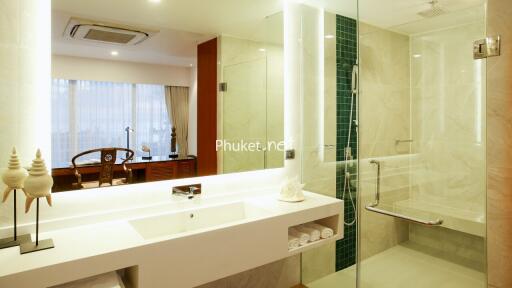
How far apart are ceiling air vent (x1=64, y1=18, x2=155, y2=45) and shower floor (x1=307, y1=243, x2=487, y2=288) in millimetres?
2219

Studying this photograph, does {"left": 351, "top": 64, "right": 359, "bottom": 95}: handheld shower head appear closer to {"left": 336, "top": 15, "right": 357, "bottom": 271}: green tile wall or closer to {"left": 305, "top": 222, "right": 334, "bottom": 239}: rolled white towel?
{"left": 336, "top": 15, "right": 357, "bottom": 271}: green tile wall

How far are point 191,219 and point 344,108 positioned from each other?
147 centimetres

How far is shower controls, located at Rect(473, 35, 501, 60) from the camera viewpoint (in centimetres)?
182

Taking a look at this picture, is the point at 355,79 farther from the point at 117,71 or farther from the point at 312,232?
the point at 117,71

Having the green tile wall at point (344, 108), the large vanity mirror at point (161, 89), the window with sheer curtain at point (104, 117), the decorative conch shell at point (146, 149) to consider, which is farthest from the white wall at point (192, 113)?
the green tile wall at point (344, 108)

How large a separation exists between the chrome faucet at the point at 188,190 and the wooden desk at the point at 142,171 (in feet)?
0.25

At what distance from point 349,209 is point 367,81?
1041 mm

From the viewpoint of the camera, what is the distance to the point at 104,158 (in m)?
1.78

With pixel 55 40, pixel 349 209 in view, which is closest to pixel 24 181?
pixel 55 40

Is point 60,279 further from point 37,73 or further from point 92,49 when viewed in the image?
point 92,49

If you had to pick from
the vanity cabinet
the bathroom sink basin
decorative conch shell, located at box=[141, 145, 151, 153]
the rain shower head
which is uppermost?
the rain shower head

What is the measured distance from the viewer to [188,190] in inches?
80.4

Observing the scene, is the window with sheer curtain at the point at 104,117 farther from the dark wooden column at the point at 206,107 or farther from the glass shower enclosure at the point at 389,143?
the glass shower enclosure at the point at 389,143

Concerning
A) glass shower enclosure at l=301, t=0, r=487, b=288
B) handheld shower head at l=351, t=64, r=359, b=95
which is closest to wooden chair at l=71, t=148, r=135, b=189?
glass shower enclosure at l=301, t=0, r=487, b=288
